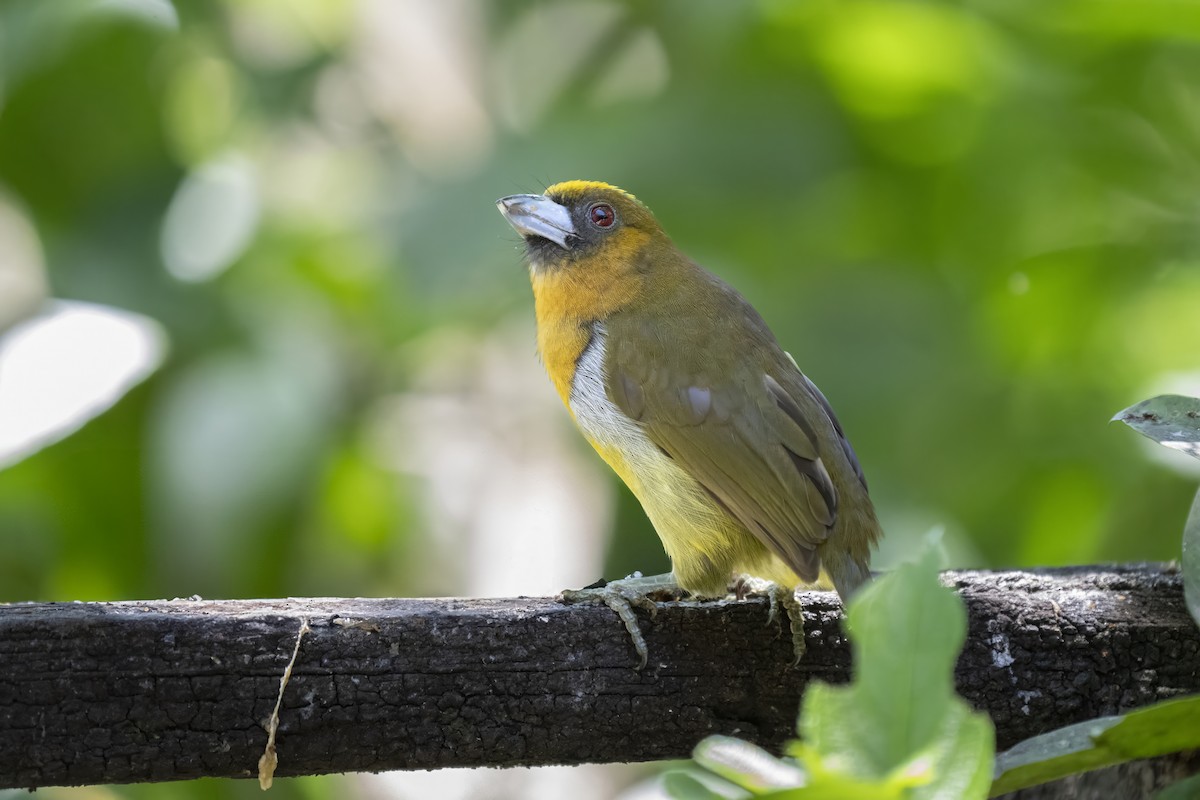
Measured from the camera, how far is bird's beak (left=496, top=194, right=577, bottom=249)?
11.8ft

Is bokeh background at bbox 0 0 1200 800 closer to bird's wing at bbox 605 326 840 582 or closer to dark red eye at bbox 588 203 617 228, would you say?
dark red eye at bbox 588 203 617 228

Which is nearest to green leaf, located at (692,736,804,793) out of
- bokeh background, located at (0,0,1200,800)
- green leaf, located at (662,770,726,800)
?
green leaf, located at (662,770,726,800)

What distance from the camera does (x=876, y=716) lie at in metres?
1.32

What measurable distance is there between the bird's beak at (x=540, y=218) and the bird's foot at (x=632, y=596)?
1.00 m

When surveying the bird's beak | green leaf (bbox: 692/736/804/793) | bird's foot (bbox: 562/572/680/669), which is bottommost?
bird's foot (bbox: 562/572/680/669)

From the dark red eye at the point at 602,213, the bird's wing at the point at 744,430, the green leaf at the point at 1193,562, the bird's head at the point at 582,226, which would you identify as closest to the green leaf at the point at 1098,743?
the green leaf at the point at 1193,562

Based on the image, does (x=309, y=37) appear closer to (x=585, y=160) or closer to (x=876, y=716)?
(x=585, y=160)

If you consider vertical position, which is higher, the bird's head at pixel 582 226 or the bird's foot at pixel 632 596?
the bird's head at pixel 582 226

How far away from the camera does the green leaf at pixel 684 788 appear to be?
4.54ft

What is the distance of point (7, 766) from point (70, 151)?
11.7ft

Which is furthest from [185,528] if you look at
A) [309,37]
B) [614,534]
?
[309,37]

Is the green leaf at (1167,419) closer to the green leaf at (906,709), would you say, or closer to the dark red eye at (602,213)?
the green leaf at (906,709)

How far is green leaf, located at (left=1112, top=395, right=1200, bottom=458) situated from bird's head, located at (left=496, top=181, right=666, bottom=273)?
5.44ft

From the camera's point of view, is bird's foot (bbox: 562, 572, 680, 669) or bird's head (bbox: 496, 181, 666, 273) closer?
bird's foot (bbox: 562, 572, 680, 669)
